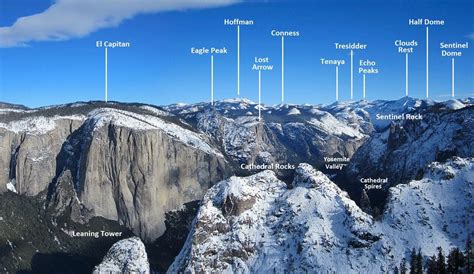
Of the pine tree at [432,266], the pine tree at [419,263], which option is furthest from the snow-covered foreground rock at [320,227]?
the pine tree at [432,266]

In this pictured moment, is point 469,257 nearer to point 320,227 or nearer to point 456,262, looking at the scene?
point 456,262

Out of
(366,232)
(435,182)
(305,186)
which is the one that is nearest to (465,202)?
(435,182)

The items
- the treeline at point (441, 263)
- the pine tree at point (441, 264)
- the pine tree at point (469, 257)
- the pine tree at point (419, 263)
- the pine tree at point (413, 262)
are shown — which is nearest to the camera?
the pine tree at point (469, 257)

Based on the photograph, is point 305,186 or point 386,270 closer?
point 386,270

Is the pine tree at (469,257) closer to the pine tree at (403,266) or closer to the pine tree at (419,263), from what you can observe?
the pine tree at (419,263)

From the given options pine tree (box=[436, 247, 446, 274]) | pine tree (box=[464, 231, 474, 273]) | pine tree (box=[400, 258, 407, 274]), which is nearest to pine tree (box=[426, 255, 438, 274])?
pine tree (box=[436, 247, 446, 274])

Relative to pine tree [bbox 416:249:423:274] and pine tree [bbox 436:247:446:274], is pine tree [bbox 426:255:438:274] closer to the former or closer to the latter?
pine tree [bbox 436:247:446:274]

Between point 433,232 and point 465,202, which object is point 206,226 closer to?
point 433,232

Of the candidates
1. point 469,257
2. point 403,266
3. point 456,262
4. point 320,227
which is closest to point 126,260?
point 320,227
